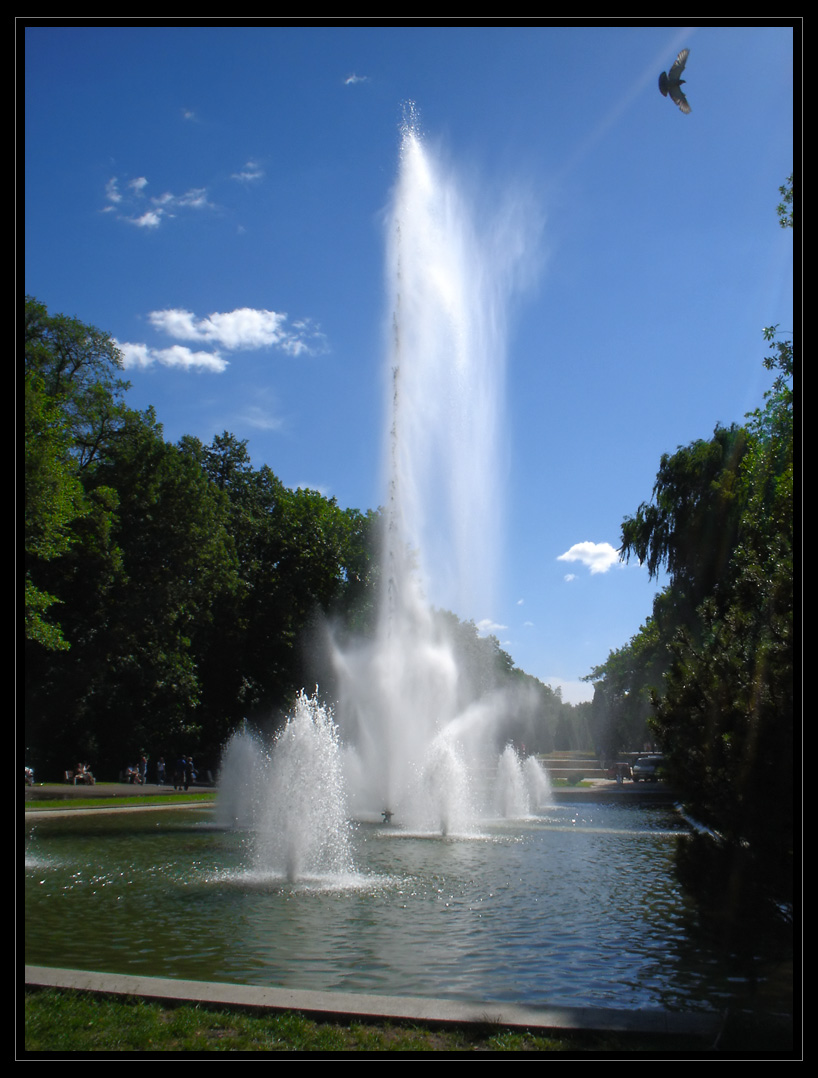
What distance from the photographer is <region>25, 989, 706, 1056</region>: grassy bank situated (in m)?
5.13

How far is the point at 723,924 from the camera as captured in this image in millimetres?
8094

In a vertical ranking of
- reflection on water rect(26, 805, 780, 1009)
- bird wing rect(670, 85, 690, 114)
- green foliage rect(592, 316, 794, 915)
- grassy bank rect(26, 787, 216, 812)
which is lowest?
grassy bank rect(26, 787, 216, 812)

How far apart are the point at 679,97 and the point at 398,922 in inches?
359

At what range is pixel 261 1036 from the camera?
208 inches

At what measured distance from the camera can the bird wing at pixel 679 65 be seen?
894cm

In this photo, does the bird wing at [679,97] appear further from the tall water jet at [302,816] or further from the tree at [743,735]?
the tall water jet at [302,816]

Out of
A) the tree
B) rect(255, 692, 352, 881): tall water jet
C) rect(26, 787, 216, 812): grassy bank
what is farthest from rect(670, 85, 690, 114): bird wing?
rect(26, 787, 216, 812): grassy bank

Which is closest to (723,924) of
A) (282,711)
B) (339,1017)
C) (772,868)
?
(772,868)

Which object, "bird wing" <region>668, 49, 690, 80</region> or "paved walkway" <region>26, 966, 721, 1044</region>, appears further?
"bird wing" <region>668, 49, 690, 80</region>

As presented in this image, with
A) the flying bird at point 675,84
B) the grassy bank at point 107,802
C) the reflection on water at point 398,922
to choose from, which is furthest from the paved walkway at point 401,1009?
the grassy bank at point 107,802

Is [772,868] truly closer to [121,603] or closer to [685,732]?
[685,732]

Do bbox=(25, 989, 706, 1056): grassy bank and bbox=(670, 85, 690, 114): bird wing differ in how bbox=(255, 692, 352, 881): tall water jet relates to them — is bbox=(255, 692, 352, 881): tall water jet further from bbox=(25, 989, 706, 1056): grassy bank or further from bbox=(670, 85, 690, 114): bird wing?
bbox=(670, 85, 690, 114): bird wing

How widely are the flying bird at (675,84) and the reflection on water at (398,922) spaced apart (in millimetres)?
8267

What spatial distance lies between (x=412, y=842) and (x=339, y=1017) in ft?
41.7
